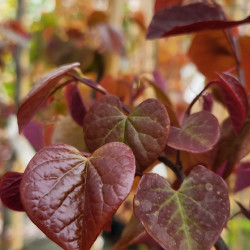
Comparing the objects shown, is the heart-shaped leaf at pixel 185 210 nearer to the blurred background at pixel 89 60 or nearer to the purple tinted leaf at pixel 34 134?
the blurred background at pixel 89 60

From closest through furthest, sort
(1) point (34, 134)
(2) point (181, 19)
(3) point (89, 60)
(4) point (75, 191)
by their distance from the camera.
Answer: (4) point (75, 191), (2) point (181, 19), (1) point (34, 134), (3) point (89, 60)

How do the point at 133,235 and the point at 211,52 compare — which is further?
the point at 211,52

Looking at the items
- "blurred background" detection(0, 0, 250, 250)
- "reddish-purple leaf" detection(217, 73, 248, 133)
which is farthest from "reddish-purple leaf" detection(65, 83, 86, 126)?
"reddish-purple leaf" detection(217, 73, 248, 133)

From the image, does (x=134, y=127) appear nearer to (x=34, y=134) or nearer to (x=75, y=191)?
(x=75, y=191)

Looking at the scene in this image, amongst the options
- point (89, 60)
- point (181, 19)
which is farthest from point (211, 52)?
point (89, 60)

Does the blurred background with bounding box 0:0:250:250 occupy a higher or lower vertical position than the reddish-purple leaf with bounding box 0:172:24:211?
lower

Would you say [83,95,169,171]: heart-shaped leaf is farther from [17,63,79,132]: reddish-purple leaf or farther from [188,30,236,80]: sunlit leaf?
[188,30,236,80]: sunlit leaf

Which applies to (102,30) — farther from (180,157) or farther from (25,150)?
(180,157)

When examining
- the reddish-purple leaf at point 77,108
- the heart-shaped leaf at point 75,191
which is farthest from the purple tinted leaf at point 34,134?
the heart-shaped leaf at point 75,191
